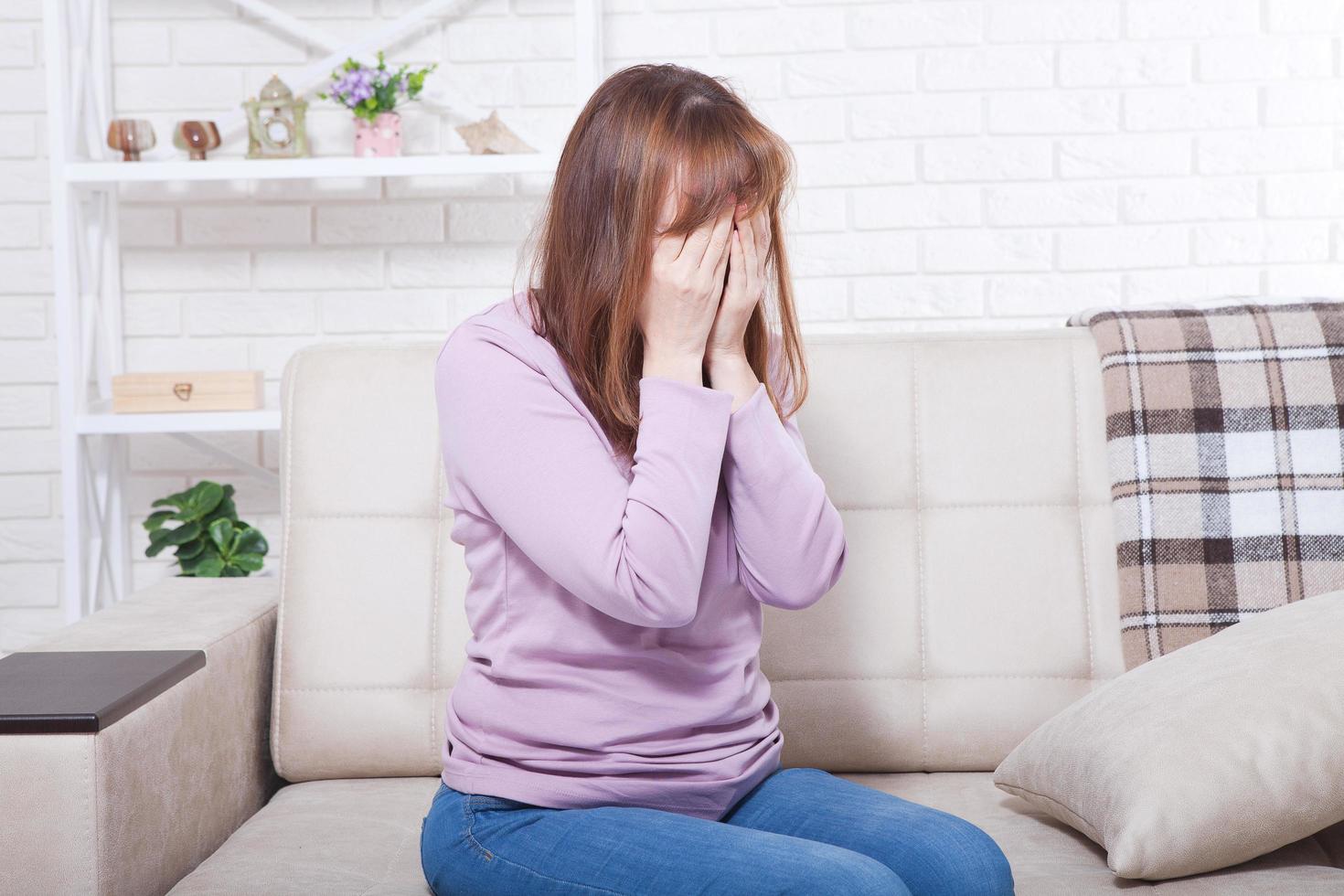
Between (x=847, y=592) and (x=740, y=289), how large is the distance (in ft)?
1.62

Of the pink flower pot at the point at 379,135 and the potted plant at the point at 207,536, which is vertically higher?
the pink flower pot at the point at 379,135

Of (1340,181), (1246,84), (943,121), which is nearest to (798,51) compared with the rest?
(943,121)

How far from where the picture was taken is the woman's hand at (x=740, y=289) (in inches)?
44.9

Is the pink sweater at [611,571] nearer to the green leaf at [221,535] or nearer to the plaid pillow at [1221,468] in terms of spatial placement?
the plaid pillow at [1221,468]

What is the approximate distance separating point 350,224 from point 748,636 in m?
1.58

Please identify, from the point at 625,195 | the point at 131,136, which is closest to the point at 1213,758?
the point at 625,195

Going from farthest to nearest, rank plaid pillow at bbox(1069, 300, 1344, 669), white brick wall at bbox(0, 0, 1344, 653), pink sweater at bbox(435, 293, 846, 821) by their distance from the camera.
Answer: white brick wall at bbox(0, 0, 1344, 653) < plaid pillow at bbox(1069, 300, 1344, 669) < pink sweater at bbox(435, 293, 846, 821)

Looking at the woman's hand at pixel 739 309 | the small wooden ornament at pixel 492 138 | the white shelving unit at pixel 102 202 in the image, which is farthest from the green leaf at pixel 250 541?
the woman's hand at pixel 739 309

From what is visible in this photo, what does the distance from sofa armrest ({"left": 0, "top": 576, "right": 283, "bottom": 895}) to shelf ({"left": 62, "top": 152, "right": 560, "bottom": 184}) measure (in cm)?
83

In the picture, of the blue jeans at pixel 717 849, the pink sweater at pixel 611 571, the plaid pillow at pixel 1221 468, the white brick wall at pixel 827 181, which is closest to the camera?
the blue jeans at pixel 717 849

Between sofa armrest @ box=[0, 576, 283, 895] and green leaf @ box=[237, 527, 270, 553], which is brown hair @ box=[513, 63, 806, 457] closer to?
sofa armrest @ box=[0, 576, 283, 895]

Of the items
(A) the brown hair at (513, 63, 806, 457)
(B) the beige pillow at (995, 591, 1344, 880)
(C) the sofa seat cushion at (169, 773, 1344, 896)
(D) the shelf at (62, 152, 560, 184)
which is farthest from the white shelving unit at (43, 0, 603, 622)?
(B) the beige pillow at (995, 591, 1344, 880)

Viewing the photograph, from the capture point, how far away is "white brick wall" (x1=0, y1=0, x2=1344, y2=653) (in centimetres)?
237

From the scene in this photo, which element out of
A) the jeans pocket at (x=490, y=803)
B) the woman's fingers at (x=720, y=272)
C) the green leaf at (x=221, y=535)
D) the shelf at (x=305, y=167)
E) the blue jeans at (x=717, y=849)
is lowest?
the blue jeans at (x=717, y=849)
